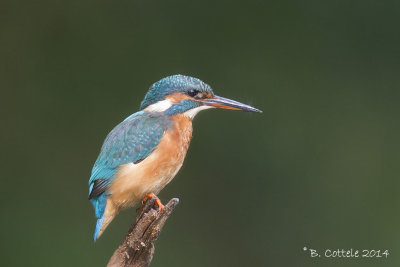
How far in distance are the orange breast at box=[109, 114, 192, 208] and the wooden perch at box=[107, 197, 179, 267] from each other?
0.28ft

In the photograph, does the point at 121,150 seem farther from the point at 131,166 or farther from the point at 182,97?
the point at 182,97

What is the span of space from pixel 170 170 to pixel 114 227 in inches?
58.8

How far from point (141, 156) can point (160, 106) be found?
26 cm

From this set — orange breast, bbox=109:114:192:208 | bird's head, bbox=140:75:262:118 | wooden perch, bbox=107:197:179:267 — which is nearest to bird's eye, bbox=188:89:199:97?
bird's head, bbox=140:75:262:118

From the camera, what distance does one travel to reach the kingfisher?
102 inches

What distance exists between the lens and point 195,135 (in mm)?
4180

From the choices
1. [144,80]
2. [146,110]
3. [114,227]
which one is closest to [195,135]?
[144,80]

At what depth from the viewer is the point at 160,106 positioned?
8.99ft

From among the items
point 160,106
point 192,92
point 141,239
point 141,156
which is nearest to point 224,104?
point 192,92

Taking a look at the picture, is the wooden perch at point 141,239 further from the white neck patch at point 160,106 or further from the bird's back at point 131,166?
the white neck patch at point 160,106

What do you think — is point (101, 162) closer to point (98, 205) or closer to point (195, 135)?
point (98, 205)

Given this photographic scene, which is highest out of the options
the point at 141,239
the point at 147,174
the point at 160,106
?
the point at 160,106

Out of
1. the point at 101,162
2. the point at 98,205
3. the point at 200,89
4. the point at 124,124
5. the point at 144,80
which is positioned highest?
the point at 144,80

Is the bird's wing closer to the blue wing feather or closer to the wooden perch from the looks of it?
the blue wing feather
